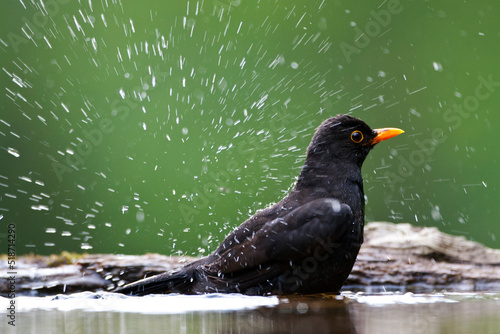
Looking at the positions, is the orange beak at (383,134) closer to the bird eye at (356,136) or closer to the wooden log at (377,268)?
the bird eye at (356,136)

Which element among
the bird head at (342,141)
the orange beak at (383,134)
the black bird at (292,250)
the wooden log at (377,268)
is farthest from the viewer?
the orange beak at (383,134)

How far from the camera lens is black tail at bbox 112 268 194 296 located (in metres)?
3.92

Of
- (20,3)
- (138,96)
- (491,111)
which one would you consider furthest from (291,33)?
(20,3)

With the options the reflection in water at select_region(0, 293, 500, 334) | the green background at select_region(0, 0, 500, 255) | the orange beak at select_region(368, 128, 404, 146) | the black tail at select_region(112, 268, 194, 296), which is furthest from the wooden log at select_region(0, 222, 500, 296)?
the green background at select_region(0, 0, 500, 255)

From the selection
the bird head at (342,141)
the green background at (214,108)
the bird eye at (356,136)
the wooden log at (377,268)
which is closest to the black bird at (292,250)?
the bird head at (342,141)

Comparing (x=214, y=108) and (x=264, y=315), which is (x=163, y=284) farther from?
(x=214, y=108)

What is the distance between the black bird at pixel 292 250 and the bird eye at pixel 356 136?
0.27m

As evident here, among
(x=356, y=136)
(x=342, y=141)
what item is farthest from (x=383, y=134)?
(x=342, y=141)

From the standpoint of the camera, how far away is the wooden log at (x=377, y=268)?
4.06 meters

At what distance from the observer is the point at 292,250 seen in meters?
3.92

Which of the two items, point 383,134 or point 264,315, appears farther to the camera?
point 383,134

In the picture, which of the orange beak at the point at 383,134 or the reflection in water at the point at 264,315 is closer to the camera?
the reflection in water at the point at 264,315

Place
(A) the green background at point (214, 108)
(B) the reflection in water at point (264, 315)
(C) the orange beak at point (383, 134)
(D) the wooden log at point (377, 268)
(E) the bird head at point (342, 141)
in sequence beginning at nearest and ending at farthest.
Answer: (B) the reflection in water at point (264, 315)
(D) the wooden log at point (377, 268)
(E) the bird head at point (342, 141)
(C) the orange beak at point (383, 134)
(A) the green background at point (214, 108)

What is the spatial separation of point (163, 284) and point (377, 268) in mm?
1562
